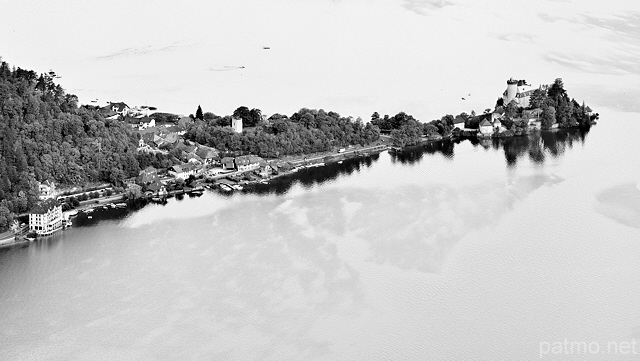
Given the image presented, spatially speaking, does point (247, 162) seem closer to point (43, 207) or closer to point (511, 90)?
point (43, 207)

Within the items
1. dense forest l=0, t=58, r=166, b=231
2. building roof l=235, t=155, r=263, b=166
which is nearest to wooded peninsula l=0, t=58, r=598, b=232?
dense forest l=0, t=58, r=166, b=231

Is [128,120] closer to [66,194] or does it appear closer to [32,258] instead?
[66,194]

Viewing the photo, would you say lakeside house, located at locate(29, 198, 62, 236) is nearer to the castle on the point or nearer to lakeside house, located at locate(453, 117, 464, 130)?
lakeside house, located at locate(453, 117, 464, 130)

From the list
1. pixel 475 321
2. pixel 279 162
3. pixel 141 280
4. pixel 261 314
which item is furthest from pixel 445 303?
pixel 279 162

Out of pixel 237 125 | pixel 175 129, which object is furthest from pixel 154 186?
pixel 175 129

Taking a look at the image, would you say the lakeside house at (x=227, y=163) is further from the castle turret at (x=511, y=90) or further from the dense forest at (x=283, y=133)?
the castle turret at (x=511, y=90)
